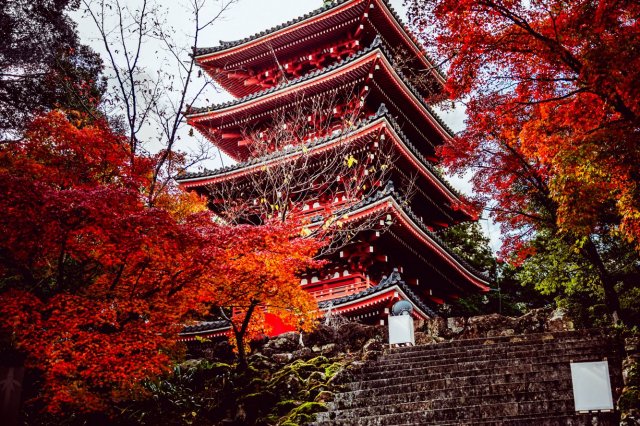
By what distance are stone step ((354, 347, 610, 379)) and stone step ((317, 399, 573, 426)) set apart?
1.39 m

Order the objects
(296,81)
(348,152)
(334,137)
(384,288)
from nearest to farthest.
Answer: (384,288) < (334,137) < (348,152) < (296,81)

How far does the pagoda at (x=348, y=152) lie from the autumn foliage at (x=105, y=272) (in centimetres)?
327

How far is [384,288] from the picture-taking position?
1316 cm

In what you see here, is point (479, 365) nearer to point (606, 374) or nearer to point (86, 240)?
point (606, 374)

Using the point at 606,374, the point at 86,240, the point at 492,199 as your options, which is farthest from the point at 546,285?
the point at 86,240

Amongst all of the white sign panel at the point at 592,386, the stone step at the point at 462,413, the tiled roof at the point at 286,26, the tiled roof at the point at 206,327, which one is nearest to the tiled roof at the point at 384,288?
the tiled roof at the point at 206,327

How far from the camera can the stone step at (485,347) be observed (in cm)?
927

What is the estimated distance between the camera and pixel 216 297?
10727 millimetres

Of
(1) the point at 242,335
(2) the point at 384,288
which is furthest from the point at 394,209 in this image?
(1) the point at 242,335

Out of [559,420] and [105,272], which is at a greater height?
[105,272]

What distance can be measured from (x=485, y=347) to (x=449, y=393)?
2.07m

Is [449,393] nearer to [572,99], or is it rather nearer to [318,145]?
[572,99]

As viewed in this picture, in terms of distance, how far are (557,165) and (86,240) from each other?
29.3 feet

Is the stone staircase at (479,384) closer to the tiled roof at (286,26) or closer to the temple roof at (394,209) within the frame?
the temple roof at (394,209)
